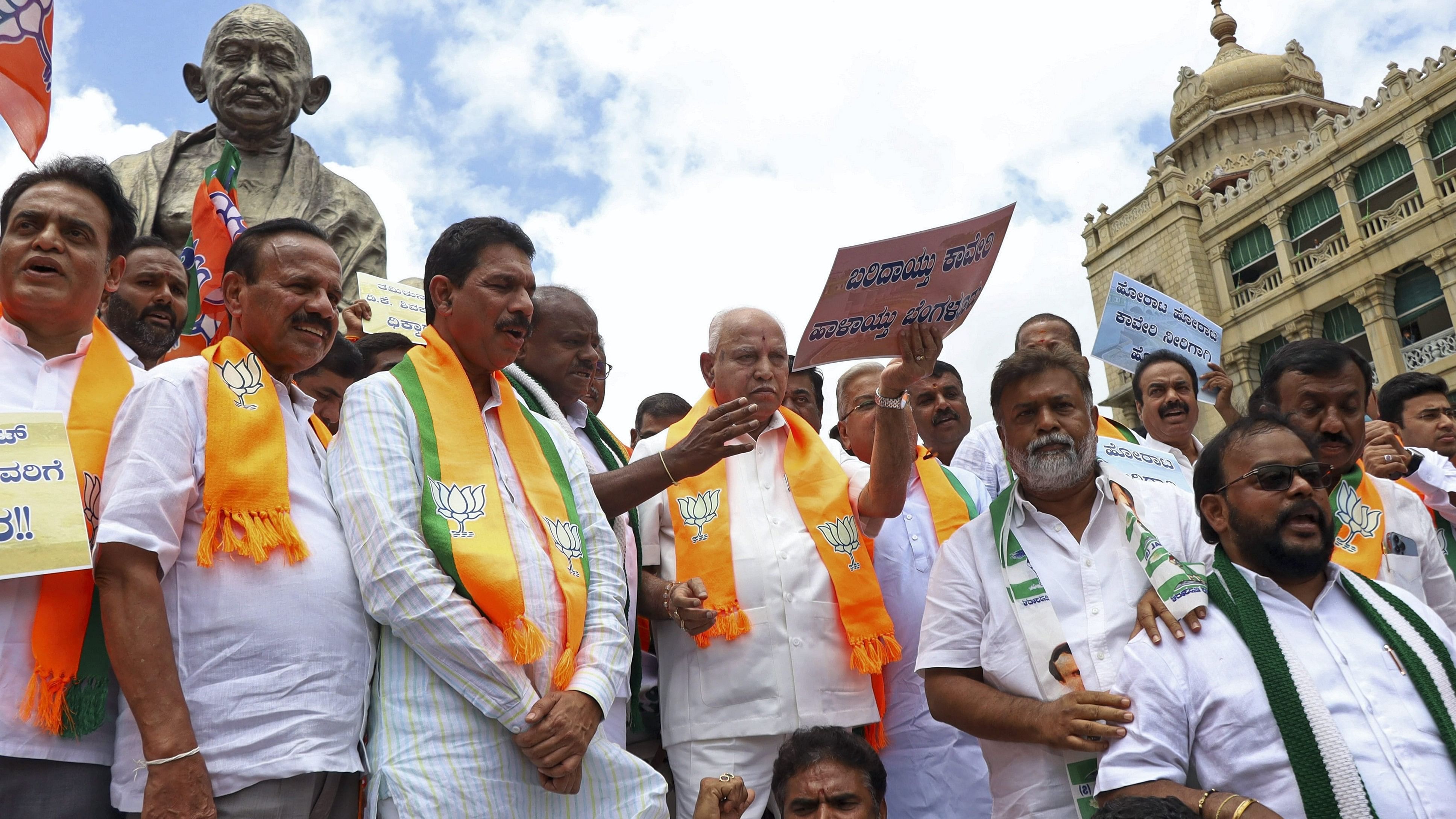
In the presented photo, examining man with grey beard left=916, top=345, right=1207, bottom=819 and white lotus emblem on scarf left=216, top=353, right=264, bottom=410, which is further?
man with grey beard left=916, top=345, right=1207, bottom=819

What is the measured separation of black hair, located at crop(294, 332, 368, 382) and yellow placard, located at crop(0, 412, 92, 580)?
207 cm

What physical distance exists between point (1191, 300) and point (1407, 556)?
29.8m

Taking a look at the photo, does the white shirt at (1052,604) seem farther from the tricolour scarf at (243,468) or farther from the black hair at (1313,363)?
the tricolour scarf at (243,468)

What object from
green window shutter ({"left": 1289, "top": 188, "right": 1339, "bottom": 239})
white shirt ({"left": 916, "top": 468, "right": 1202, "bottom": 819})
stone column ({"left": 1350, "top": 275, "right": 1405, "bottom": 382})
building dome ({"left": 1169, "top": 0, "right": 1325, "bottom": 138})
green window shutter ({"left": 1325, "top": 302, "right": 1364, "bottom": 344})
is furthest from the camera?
building dome ({"left": 1169, "top": 0, "right": 1325, "bottom": 138})

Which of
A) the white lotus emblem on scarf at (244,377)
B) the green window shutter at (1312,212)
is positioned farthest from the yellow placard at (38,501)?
the green window shutter at (1312,212)

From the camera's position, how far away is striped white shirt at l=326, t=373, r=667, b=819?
2537mm

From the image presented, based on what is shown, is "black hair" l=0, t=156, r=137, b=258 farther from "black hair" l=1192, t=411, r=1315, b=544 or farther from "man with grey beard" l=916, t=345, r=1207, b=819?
"black hair" l=1192, t=411, r=1315, b=544

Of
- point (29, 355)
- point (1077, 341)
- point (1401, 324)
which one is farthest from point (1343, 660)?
point (1401, 324)

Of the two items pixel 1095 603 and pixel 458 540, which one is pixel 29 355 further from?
pixel 1095 603

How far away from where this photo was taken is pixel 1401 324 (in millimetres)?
27016

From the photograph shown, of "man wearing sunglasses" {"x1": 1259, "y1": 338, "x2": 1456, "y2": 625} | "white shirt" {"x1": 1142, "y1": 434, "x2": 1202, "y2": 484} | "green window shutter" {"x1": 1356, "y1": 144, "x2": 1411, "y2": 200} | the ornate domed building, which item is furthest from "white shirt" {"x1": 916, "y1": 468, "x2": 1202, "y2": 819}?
"green window shutter" {"x1": 1356, "y1": 144, "x2": 1411, "y2": 200}

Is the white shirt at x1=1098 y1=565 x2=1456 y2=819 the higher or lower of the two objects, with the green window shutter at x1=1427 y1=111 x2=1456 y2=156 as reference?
lower

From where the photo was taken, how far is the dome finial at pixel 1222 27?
38.8 metres

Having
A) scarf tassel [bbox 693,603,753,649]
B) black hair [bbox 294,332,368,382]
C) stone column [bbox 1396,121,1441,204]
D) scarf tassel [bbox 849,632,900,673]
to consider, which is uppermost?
stone column [bbox 1396,121,1441,204]
